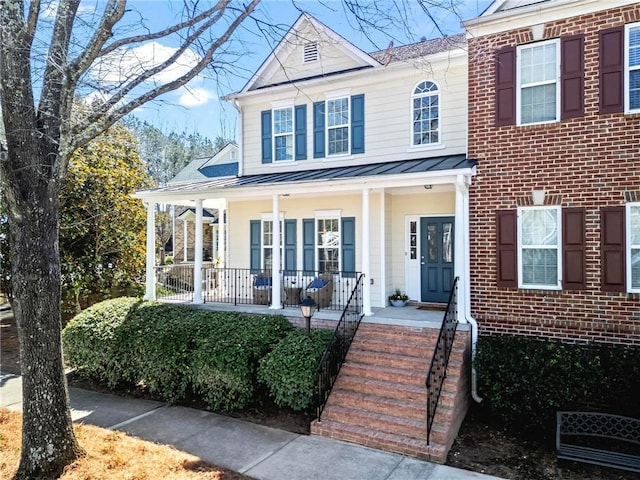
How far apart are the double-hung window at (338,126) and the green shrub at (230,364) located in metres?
5.58

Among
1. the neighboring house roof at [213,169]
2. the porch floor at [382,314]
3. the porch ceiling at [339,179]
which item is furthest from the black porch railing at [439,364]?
the neighboring house roof at [213,169]

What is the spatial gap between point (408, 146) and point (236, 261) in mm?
6060

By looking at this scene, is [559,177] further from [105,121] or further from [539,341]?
[105,121]

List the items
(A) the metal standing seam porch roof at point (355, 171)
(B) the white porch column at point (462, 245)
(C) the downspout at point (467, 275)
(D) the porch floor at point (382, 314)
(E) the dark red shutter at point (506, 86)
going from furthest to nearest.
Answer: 1. (A) the metal standing seam porch roof at point (355, 171)
2. (D) the porch floor at point (382, 314)
3. (B) the white porch column at point (462, 245)
4. (E) the dark red shutter at point (506, 86)
5. (C) the downspout at point (467, 275)

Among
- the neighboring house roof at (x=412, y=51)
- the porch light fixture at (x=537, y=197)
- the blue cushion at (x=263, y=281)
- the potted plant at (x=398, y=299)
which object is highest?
the neighboring house roof at (x=412, y=51)

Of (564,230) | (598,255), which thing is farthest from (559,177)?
(598,255)

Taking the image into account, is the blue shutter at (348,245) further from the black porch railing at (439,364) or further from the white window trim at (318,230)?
the black porch railing at (439,364)

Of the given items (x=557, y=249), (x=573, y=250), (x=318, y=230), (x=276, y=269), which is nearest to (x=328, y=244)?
(x=318, y=230)

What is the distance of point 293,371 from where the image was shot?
733 centimetres

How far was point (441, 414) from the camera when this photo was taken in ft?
21.6

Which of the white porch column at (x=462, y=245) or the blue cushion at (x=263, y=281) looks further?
the blue cushion at (x=263, y=281)

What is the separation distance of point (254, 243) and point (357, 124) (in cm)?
451

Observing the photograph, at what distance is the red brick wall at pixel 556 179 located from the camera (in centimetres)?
739

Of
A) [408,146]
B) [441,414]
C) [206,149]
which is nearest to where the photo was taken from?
[441,414]
